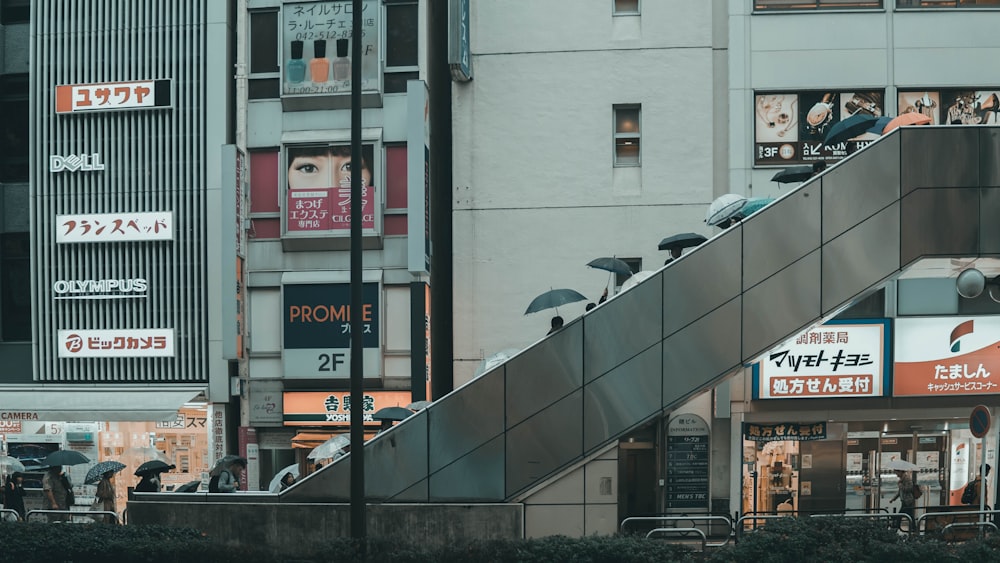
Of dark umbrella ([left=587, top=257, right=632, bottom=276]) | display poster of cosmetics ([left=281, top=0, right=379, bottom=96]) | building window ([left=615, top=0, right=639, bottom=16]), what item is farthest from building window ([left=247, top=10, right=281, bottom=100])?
Result: dark umbrella ([left=587, top=257, right=632, bottom=276])

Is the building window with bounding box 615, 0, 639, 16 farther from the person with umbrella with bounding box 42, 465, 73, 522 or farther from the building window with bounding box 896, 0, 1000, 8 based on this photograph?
the person with umbrella with bounding box 42, 465, 73, 522

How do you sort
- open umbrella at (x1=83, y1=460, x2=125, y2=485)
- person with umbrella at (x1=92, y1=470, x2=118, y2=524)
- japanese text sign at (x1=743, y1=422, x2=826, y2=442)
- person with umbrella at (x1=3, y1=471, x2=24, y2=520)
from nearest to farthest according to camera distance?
1. person with umbrella at (x1=92, y1=470, x2=118, y2=524)
2. open umbrella at (x1=83, y1=460, x2=125, y2=485)
3. person with umbrella at (x1=3, y1=471, x2=24, y2=520)
4. japanese text sign at (x1=743, y1=422, x2=826, y2=442)

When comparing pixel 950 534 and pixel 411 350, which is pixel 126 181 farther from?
pixel 950 534

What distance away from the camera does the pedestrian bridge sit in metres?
14.5

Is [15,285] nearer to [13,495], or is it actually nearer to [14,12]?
[13,495]

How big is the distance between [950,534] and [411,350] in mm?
11334

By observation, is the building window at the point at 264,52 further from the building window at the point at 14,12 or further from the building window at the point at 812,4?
the building window at the point at 812,4

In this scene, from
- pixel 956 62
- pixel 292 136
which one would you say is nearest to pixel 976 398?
pixel 956 62

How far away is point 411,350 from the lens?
2175cm

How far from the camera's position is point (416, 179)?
2170 centimetres

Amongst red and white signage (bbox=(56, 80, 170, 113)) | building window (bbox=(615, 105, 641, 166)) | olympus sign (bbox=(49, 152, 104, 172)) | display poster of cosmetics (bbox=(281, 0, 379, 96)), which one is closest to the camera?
display poster of cosmetics (bbox=(281, 0, 379, 96))

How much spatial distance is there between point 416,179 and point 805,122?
27.9ft

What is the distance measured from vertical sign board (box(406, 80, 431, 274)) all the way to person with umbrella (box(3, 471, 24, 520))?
9.09 metres

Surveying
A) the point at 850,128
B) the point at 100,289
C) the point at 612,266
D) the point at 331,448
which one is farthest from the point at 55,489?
the point at 850,128
